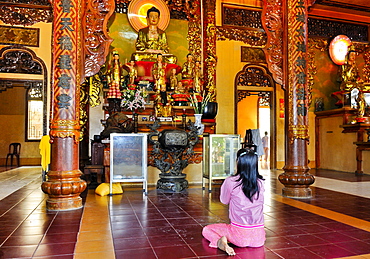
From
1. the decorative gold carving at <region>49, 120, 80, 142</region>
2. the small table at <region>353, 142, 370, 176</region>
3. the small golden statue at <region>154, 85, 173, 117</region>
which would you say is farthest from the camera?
the small table at <region>353, 142, 370, 176</region>

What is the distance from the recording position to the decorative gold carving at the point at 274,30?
508 cm

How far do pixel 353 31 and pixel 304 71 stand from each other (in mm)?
6599

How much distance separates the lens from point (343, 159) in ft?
28.9

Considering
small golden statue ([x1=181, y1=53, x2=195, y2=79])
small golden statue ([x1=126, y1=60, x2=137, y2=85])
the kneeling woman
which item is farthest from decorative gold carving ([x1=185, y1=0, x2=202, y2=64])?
the kneeling woman

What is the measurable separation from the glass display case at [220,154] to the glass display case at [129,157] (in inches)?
44.2

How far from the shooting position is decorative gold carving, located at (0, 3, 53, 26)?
25.0ft

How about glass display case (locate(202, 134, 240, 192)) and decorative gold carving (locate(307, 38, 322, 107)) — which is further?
decorative gold carving (locate(307, 38, 322, 107))

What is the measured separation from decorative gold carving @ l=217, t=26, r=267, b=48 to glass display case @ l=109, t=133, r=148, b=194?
189 inches

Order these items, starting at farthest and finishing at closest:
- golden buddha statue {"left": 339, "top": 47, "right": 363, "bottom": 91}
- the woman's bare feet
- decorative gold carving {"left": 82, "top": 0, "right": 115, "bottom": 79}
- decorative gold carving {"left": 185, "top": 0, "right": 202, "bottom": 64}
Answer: golden buddha statue {"left": 339, "top": 47, "right": 363, "bottom": 91} < decorative gold carving {"left": 185, "top": 0, "right": 202, "bottom": 64} < decorative gold carving {"left": 82, "top": 0, "right": 115, "bottom": 79} < the woman's bare feet

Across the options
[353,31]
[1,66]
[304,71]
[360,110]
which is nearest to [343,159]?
[360,110]

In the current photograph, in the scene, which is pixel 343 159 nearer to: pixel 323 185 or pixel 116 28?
pixel 323 185

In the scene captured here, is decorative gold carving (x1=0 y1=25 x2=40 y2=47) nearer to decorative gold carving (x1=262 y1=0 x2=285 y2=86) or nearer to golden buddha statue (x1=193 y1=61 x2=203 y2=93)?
golden buddha statue (x1=193 y1=61 x2=203 y2=93)

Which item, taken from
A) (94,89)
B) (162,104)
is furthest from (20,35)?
(162,104)

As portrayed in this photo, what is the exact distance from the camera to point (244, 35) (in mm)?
8914
